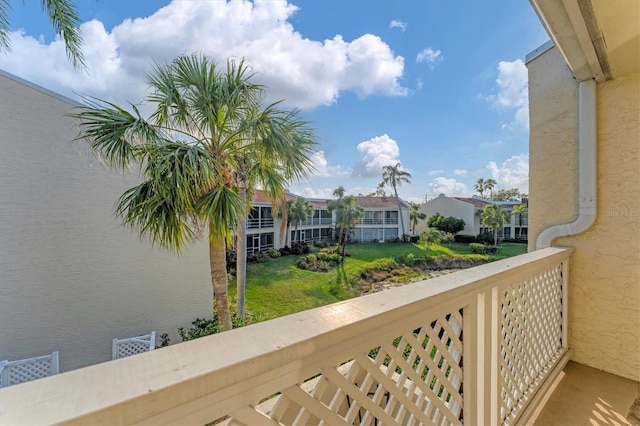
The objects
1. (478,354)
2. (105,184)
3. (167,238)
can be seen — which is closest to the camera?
(478,354)

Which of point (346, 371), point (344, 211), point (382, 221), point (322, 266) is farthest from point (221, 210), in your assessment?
point (382, 221)

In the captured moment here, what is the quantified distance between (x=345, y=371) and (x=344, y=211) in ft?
60.7

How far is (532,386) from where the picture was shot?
6.01 feet

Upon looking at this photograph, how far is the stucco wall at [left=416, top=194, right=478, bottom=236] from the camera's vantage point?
824 inches

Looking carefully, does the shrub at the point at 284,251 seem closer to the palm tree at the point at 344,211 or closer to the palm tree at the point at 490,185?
the palm tree at the point at 344,211

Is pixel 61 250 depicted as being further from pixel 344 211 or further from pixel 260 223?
pixel 344 211

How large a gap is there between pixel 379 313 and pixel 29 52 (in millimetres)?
6811

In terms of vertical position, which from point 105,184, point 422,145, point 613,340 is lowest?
point 613,340

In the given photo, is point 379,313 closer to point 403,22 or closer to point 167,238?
point 167,238

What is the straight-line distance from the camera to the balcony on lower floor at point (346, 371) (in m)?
0.40

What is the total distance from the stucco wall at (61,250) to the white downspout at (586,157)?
20.8 ft

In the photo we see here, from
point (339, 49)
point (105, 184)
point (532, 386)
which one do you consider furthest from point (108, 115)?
point (339, 49)

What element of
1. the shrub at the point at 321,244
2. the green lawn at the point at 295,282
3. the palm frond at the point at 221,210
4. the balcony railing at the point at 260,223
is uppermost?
the palm frond at the point at 221,210

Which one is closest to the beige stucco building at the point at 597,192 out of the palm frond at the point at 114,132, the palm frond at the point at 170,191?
the palm frond at the point at 170,191
